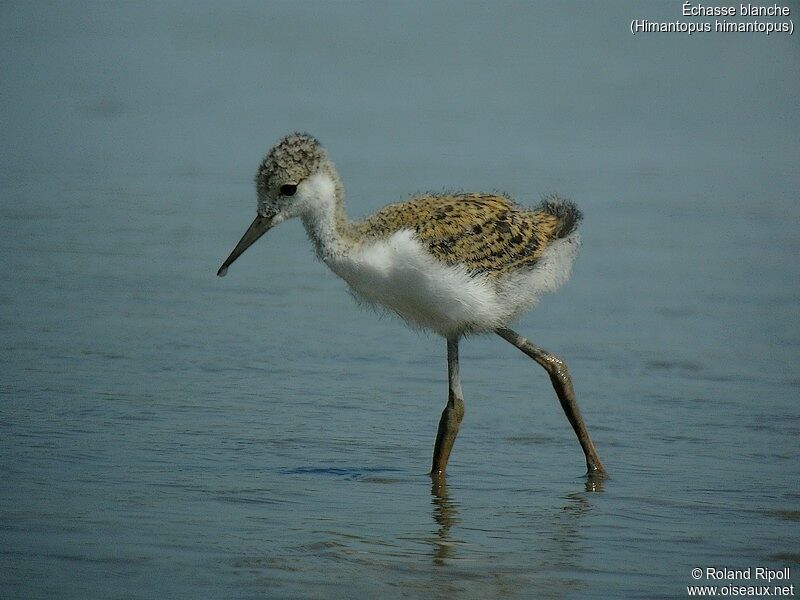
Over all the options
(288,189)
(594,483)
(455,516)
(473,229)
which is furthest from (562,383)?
(288,189)

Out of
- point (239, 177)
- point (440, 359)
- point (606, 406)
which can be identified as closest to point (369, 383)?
point (440, 359)

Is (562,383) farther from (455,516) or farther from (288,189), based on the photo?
(288,189)

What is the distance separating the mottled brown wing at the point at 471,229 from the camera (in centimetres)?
686

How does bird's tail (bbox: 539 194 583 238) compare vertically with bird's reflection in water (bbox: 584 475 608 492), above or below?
above

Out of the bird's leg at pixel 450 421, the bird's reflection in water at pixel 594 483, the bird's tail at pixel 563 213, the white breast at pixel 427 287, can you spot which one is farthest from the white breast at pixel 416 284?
the bird's reflection in water at pixel 594 483

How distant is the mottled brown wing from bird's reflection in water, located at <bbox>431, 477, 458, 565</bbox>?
105 cm

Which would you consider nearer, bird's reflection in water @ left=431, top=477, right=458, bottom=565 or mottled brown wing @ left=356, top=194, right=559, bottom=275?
bird's reflection in water @ left=431, top=477, right=458, bottom=565

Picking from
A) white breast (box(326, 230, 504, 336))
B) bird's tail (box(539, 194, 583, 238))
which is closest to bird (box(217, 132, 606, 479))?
white breast (box(326, 230, 504, 336))

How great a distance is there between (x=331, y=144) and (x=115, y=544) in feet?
31.1

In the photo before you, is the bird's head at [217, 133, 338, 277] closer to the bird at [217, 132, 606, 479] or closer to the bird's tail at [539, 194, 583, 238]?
the bird at [217, 132, 606, 479]

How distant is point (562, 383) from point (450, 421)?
695 mm

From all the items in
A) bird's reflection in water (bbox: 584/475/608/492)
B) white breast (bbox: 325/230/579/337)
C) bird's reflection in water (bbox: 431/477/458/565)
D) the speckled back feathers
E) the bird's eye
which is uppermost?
the bird's eye

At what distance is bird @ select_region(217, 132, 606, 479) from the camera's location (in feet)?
22.3

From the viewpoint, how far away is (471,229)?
702cm
